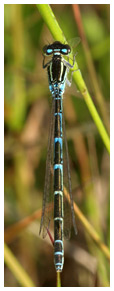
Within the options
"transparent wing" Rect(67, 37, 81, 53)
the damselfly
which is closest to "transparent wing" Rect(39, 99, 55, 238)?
the damselfly

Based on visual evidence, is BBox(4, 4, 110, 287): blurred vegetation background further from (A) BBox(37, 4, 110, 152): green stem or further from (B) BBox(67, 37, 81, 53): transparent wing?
(A) BBox(37, 4, 110, 152): green stem

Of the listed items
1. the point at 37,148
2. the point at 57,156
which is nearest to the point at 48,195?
the point at 57,156

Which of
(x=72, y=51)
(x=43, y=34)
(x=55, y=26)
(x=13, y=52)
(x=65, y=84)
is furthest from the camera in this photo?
(x=43, y=34)

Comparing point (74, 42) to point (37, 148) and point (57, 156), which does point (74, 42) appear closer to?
point (57, 156)

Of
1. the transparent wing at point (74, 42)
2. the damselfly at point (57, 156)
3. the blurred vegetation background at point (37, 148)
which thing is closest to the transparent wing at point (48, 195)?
the damselfly at point (57, 156)

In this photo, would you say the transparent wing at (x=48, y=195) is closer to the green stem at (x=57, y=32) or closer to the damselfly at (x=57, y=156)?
the damselfly at (x=57, y=156)

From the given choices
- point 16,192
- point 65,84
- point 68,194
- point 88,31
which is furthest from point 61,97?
point 88,31

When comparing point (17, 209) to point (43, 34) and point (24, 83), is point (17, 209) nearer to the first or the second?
point (24, 83)
